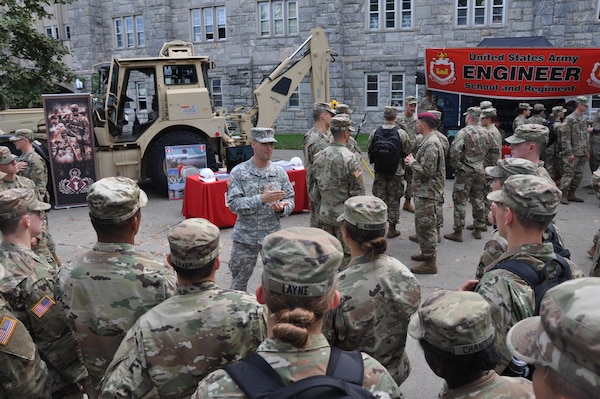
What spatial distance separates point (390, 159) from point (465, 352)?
5.49 meters

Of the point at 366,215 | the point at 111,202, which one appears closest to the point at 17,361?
→ the point at 111,202

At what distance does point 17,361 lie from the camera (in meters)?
2.29

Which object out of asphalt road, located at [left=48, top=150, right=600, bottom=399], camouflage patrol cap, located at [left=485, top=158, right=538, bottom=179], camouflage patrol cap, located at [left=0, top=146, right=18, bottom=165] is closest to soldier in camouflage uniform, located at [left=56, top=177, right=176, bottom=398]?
asphalt road, located at [left=48, top=150, right=600, bottom=399]

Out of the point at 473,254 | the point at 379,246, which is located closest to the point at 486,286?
the point at 379,246

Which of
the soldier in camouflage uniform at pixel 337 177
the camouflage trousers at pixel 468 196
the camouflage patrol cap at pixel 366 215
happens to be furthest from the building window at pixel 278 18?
the camouflage patrol cap at pixel 366 215

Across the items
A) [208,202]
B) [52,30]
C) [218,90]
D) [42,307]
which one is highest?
[52,30]

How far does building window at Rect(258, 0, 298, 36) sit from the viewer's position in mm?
20797

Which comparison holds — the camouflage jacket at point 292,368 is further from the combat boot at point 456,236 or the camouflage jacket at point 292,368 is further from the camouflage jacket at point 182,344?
the combat boot at point 456,236

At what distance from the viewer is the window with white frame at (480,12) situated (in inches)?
725

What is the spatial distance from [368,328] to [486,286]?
2.08 ft

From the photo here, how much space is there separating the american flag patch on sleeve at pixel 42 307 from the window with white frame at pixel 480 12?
19257 mm

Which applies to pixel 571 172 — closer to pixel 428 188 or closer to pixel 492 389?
pixel 428 188

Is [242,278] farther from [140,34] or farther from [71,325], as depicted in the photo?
[140,34]

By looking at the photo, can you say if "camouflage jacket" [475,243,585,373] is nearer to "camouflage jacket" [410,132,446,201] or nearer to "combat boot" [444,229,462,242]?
"camouflage jacket" [410,132,446,201]
